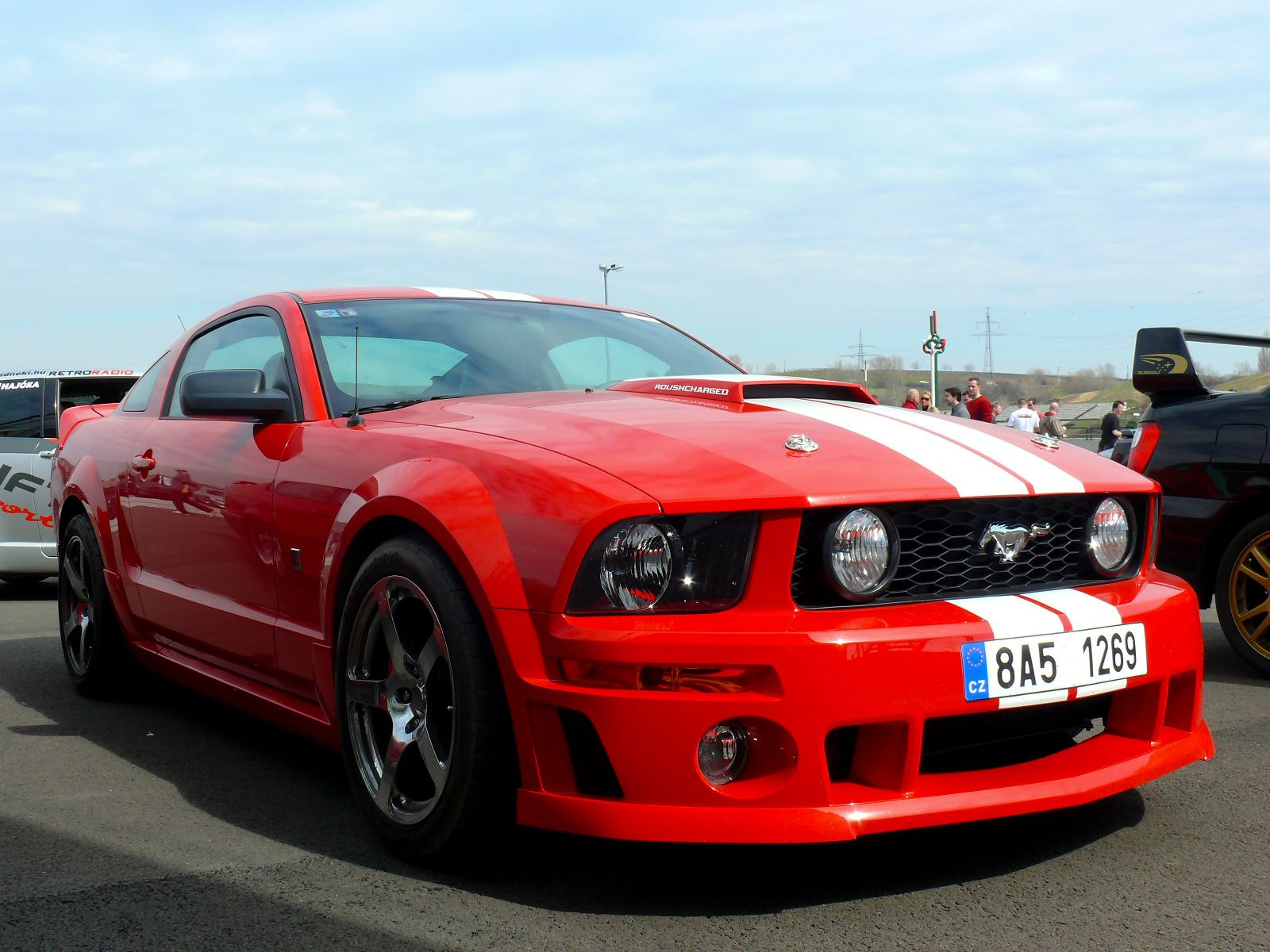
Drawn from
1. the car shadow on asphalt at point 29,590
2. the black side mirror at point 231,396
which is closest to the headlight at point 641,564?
the black side mirror at point 231,396

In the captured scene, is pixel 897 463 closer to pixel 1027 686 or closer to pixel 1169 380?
pixel 1027 686

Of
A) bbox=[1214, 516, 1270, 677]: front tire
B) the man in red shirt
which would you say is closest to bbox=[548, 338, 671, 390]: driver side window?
bbox=[1214, 516, 1270, 677]: front tire

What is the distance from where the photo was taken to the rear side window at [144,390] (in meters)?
4.98

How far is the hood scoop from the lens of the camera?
3506 millimetres

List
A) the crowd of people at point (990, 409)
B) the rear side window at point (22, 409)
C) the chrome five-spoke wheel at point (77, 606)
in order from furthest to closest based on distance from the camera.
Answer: the crowd of people at point (990, 409) < the rear side window at point (22, 409) < the chrome five-spoke wheel at point (77, 606)

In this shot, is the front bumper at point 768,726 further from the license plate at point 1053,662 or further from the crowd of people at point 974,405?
the crowd of people at point 974,405

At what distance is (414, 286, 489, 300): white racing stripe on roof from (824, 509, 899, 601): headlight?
6.54 feet

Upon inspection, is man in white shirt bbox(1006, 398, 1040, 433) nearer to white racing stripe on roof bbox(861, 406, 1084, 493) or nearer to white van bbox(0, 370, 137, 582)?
white van bbox(0, 370, 137, 582)

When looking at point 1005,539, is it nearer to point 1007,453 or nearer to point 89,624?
point 1007,453

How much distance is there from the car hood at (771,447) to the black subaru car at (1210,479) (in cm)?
219

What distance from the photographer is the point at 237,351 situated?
4496 millimetres

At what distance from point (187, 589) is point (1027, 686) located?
258cm

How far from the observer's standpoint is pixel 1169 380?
5648mm

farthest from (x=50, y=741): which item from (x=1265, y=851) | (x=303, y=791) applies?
(x=1265, y=851)
